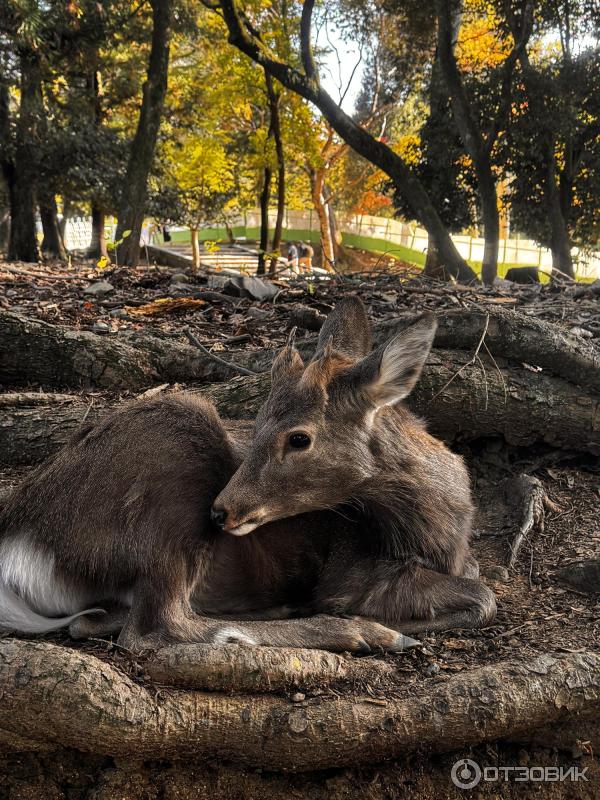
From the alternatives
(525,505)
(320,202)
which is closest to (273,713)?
(525,505)

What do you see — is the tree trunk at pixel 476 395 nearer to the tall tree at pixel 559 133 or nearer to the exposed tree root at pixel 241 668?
the exposed tree root at pixel 241 668

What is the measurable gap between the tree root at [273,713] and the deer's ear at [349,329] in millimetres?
1736

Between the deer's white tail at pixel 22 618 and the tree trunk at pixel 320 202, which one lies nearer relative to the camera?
the deer's white tail at pixel 22 618

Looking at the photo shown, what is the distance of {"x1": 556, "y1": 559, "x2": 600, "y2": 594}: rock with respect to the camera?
151 inches

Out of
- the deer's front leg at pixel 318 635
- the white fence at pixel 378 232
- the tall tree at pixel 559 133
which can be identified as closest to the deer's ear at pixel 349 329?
the deer's front leg at pixel 318 635

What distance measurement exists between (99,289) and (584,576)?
639 centimetres

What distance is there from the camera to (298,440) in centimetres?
332

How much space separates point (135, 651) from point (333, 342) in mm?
1839

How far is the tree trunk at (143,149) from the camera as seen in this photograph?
1556 cm

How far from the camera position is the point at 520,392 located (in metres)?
5.07

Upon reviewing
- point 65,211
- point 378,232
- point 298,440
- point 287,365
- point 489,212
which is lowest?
point 298,440

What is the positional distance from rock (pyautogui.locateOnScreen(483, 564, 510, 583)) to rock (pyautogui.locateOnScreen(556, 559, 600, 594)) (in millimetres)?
283

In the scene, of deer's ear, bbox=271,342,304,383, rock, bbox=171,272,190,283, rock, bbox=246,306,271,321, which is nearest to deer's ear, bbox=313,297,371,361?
deer's ear, bbox=271,342,304,383

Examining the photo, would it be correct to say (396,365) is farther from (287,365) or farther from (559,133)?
(559,133)
